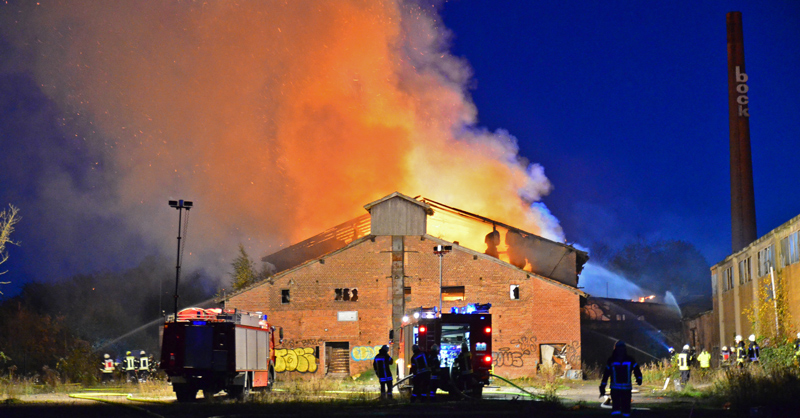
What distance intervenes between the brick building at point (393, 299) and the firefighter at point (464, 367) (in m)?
19.1

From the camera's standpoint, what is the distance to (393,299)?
137 ft

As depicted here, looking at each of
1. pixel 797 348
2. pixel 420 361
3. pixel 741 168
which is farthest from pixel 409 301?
pixel 420 361

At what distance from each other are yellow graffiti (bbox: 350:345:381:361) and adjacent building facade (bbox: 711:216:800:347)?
17.8 meters

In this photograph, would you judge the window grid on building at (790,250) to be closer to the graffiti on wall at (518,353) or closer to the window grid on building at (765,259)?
the window grid on building at (765,259)

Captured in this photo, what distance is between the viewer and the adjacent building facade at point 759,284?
26.5m

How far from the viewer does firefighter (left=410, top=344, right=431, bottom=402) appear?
1931cm

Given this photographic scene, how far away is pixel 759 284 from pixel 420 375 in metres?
18.2

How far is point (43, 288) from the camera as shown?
68.1 meters

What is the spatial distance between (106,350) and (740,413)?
2042 inches

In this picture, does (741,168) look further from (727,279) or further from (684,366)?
(684,366)

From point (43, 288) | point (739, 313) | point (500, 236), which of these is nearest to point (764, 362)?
point (739, 313)

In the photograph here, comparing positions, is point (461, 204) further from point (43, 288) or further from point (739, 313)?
point (43, 288)

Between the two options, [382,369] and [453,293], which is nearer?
[382,369]

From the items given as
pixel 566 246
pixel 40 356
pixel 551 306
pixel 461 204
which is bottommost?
pixel 40 356
